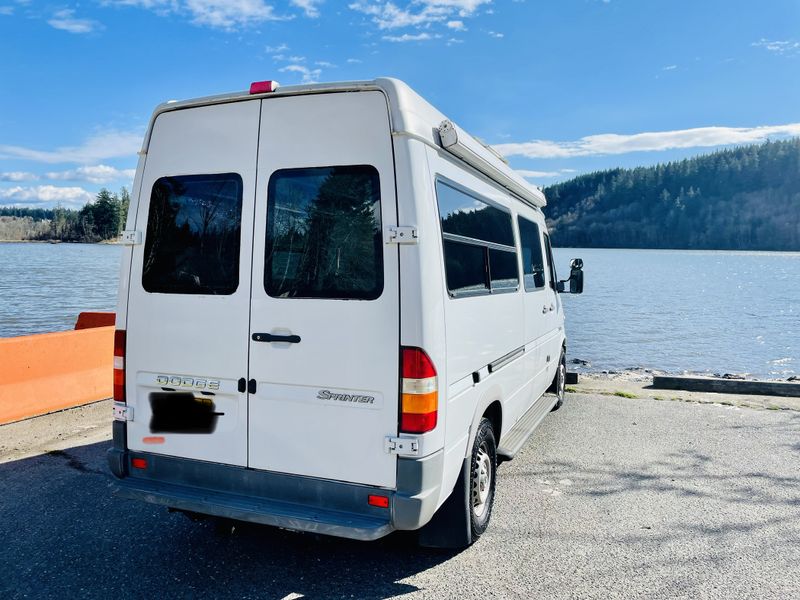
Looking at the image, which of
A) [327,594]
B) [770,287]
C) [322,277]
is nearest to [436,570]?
[327,594]

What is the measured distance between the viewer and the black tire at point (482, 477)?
12.9ft

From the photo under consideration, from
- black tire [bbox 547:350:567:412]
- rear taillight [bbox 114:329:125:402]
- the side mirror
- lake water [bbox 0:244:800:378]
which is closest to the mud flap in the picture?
rear taillight [bbox 114:329:125:402]

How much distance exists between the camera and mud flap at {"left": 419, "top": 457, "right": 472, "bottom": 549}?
12.3 ft

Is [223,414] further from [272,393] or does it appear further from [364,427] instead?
[364,427]

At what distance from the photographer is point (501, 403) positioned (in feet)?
14.6

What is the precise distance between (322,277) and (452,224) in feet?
2.90

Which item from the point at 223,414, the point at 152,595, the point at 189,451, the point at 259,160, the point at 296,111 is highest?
the point at 296,111

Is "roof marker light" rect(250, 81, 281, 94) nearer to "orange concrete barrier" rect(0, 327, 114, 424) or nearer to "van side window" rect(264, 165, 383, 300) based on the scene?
"van side window" rect(264, 165, 383, 300)

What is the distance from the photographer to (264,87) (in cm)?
342

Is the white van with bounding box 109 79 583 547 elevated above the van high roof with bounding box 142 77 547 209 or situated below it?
below

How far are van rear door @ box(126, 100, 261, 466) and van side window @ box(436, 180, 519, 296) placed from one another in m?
1.15

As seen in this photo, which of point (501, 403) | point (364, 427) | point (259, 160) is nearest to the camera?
point (364, 427)

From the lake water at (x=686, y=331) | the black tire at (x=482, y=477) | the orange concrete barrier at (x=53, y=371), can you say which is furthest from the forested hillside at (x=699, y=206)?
the black tire at (x=482, y=477)

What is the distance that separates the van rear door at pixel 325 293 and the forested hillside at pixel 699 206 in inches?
5529
